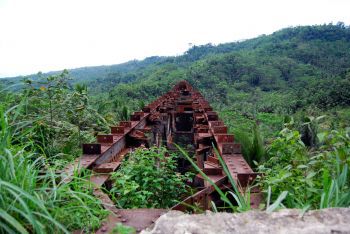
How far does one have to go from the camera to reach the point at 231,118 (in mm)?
27531

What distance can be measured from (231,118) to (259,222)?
85.7 feet

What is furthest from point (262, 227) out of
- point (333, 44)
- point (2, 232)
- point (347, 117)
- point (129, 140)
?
point (333, 44)

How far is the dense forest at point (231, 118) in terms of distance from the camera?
194 centimetres

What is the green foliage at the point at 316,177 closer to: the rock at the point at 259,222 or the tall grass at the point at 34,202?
the rock at the point at 259,222

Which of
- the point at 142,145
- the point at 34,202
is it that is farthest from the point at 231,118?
the point at 34,202

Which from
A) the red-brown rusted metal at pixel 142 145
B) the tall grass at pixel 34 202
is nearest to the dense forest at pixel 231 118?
the tall grass at pixel 34 202

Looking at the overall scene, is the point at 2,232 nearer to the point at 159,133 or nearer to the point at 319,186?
the point at 319,186

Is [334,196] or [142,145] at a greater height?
[334,196]

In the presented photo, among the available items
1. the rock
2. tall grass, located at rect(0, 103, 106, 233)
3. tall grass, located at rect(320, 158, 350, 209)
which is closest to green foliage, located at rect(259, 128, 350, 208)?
tall grass, located at rect(320, 158, 350, 209)

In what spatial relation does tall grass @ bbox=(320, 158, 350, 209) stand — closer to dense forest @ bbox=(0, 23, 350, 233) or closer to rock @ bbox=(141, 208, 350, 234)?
dense forest @ bbox=(0, 23, 350, 233)

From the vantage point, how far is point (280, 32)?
94.9 meters

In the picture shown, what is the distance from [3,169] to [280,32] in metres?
101

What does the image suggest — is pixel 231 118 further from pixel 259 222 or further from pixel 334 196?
pixel 259 222

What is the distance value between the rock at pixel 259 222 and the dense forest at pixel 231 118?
19cm
